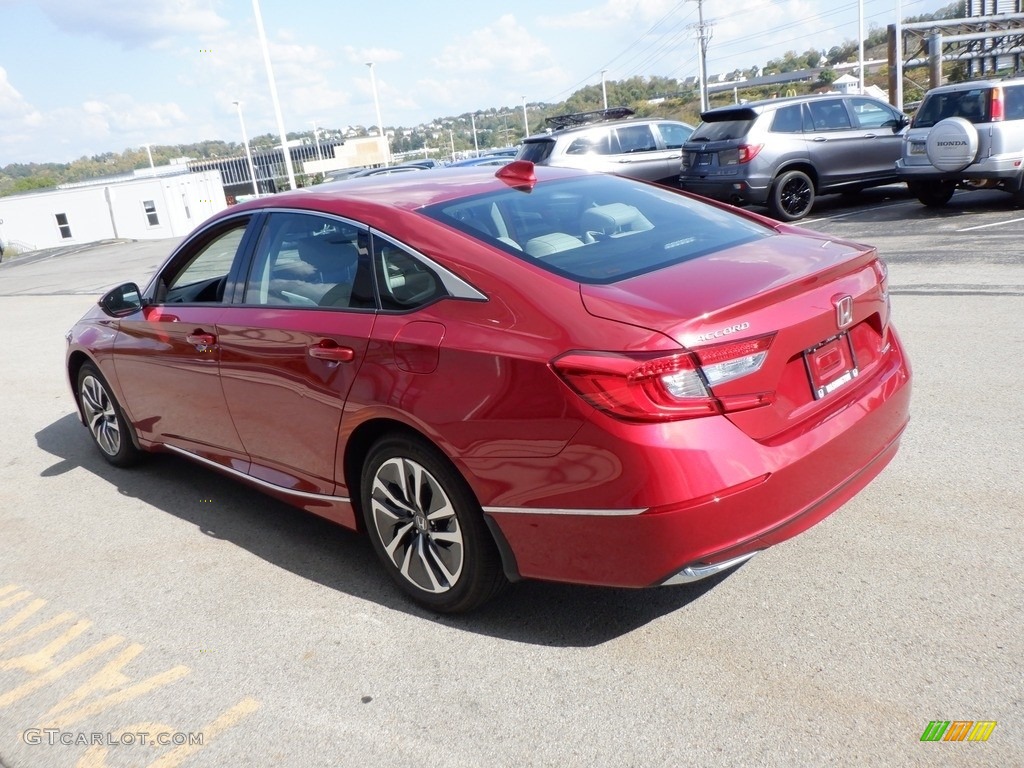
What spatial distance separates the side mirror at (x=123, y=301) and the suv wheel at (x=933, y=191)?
11369 millimetres

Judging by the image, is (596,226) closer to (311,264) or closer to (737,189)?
(311,264)

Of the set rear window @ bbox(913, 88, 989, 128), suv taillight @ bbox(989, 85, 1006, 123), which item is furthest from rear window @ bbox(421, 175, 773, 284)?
rear window @ bbox(913, 88, 989, 128)

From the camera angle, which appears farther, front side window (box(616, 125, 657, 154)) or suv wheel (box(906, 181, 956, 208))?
front side window (box(616, 125, 657, 154))

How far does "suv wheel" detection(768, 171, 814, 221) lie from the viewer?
46.4ft

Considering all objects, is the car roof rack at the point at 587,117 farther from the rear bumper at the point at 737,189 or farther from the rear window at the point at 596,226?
the rear window at the point at 596,226

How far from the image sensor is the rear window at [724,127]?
14.2 meters

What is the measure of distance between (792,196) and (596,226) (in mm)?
11545

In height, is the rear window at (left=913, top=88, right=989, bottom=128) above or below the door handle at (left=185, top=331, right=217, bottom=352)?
above

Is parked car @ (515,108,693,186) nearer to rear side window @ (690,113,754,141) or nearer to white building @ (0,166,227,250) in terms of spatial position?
rear side window @ (690,113,754,141)

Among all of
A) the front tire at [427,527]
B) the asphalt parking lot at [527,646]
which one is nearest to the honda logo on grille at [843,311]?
the asphalt parking lot at [527,646]

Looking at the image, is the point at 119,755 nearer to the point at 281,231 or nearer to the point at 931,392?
the point at 281,231

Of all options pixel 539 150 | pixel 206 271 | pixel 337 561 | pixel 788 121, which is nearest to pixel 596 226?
pixel 337 561

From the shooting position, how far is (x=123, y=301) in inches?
213

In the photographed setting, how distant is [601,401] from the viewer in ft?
9.45
